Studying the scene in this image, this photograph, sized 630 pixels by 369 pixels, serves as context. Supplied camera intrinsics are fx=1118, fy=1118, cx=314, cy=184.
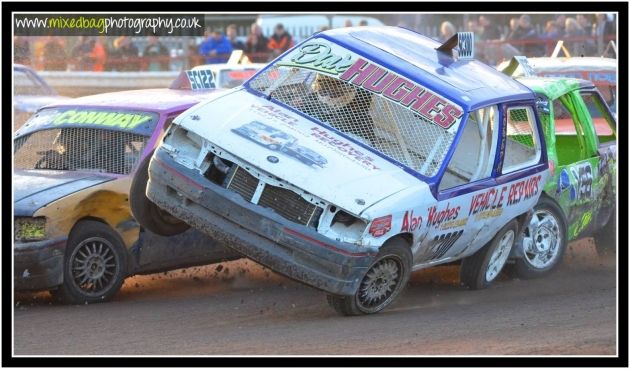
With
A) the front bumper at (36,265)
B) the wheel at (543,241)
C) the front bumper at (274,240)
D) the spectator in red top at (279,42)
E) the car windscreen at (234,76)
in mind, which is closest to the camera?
the front bumper at (274,240)

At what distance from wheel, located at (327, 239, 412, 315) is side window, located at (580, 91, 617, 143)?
346cm

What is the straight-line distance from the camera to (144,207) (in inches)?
319

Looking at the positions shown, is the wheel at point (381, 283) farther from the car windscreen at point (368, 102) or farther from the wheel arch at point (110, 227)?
the wheel arch at point (110, 227)

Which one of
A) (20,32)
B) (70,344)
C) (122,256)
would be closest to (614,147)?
(122,256)

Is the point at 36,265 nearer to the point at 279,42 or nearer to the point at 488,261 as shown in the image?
the point at 488,261

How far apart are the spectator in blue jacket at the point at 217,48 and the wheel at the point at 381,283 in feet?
45.8

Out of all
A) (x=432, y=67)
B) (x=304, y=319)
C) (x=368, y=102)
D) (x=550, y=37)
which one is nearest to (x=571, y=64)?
(x=432, y=67)

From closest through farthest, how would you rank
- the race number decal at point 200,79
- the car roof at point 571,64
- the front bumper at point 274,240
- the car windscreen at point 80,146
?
1. the front bumper at point 274,240
2. the car windscreen at point 80,146
3. the race number decal at point 200,79
4. the car roof at point 571,64

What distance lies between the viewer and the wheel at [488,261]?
28.9 ft

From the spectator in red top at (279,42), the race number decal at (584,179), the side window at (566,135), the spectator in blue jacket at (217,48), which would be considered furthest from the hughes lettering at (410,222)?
the spectator in red top at (279,42)

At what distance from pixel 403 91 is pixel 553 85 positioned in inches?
93.1

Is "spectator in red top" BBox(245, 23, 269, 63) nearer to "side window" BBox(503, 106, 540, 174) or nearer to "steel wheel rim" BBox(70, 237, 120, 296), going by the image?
"side window" BBox(503, 106, 540, 174)

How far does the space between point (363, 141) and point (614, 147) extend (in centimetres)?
339

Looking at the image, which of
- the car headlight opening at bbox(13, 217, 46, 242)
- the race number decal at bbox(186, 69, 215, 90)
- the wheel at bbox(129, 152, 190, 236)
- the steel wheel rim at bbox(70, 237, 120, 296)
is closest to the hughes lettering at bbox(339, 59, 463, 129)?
the wheel at bbox(129, 152, 190, 236)
